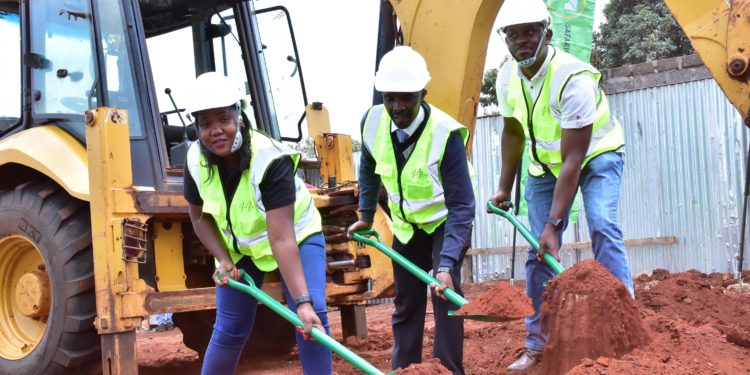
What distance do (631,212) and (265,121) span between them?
16.2 ft

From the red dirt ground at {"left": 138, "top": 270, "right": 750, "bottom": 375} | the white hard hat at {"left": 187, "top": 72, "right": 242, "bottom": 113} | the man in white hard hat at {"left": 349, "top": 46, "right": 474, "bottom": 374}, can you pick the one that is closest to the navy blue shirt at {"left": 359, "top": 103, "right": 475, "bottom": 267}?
the man in white hard hat at {"left": 349, "top": 46, "right": 474, "bottom": 374}

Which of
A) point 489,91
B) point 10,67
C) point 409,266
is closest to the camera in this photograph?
point 409,266

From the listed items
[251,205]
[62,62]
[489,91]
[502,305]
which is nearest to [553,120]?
[502,305]

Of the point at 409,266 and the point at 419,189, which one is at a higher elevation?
the point at 419,189

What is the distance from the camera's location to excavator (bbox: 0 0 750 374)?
4859 mm

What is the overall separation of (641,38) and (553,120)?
14.6 m

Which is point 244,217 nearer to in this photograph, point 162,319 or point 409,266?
point 409,266

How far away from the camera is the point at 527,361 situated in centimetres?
426

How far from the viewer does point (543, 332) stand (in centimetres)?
392

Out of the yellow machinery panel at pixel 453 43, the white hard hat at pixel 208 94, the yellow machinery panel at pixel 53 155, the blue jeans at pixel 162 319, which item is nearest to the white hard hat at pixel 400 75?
the white hard hat at pixel 208 94

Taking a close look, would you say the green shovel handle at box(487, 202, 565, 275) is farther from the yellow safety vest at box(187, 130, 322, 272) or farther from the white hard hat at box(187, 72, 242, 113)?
the white hard hat at box(187, 72, 242, 113)

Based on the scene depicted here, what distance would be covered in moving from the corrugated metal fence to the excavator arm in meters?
5.23

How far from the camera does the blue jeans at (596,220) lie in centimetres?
412

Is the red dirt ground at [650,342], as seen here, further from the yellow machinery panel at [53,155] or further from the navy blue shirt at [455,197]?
the yellow machinery panel at [53,155]
